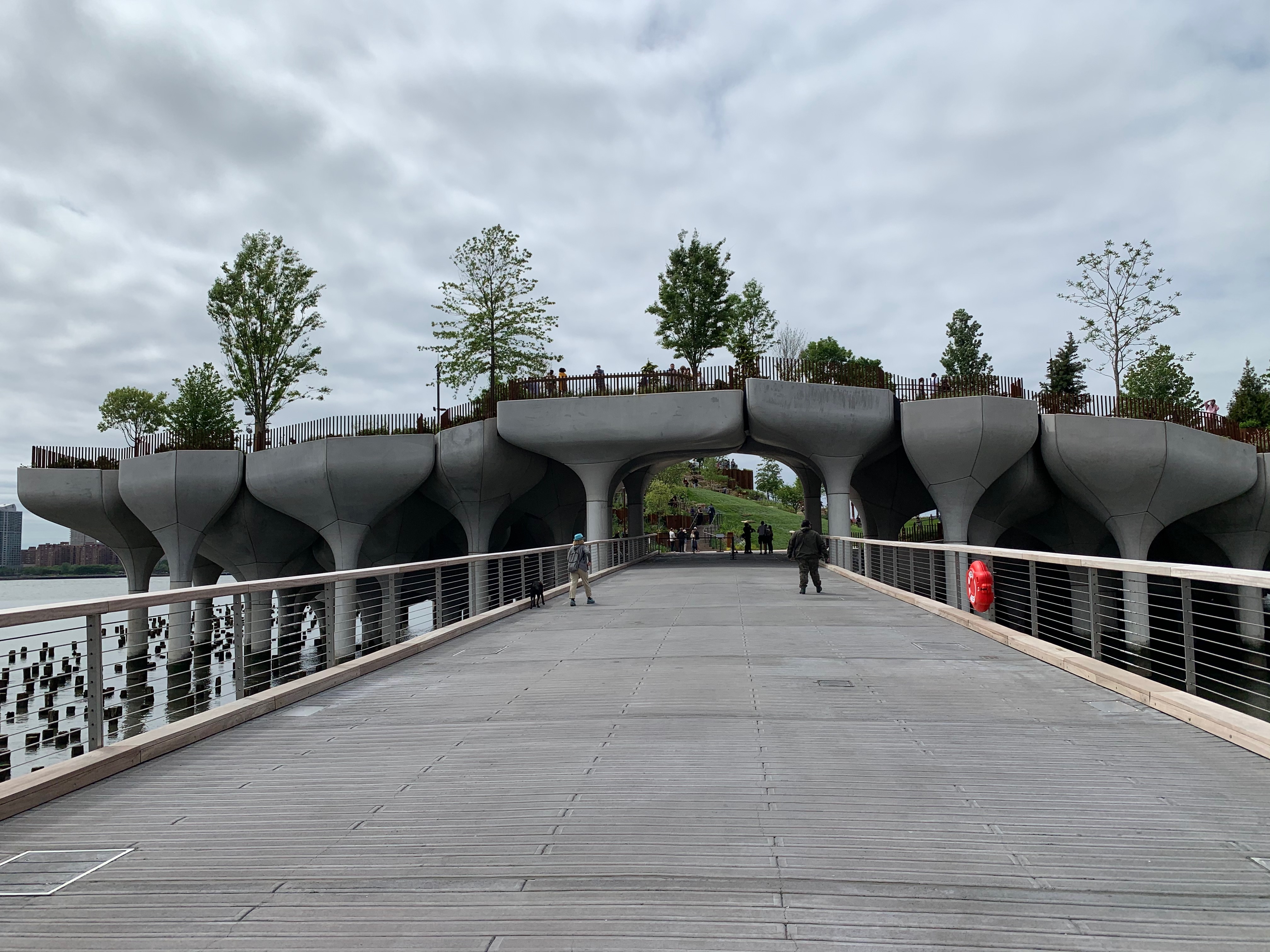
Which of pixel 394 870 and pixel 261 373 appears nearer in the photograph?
pixel 394 870

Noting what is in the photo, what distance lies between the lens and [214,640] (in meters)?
44.8

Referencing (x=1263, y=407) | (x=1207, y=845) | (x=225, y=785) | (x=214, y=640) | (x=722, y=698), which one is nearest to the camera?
(x=1207, y=845)

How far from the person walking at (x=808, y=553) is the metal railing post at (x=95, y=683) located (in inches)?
531

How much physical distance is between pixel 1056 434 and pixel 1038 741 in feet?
89.3

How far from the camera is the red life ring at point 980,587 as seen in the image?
10.7m

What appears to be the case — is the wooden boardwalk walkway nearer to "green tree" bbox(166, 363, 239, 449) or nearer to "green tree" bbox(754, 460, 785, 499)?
"green tree" bbox(166, 363, 239, 449)

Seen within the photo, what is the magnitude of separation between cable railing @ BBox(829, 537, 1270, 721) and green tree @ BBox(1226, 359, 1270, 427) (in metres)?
16.7

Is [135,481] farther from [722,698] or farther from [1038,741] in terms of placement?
[1038,741]

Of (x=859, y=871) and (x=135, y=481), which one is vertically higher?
(x=135, y=481)

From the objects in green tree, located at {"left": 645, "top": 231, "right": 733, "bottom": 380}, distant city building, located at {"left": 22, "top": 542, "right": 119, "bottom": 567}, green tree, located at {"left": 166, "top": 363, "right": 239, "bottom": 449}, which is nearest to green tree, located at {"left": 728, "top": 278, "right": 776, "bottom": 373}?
green tree, located at {"left": 645, "top": 231, "right": 733, "bottom": 380}

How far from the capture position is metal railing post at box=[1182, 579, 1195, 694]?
6.05 m

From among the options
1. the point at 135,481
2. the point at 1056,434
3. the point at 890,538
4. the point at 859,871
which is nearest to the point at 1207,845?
the point at 859,871

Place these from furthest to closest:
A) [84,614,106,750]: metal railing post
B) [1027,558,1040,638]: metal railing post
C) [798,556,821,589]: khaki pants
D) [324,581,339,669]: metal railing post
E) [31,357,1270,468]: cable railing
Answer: [31,357,1270,468]: cable railing < [798,556,821,589]: khaki pants < [1027,558,1040,638]: metal railing post < [324,581,339,669]: metal railing post < [84,614,106,750]: metal railing post

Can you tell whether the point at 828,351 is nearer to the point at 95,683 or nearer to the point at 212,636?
the point at 212,636
